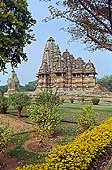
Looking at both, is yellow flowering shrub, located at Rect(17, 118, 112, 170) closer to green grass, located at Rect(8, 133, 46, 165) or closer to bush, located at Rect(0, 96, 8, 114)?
green grass, located at Rect(8, 133, 46, 165)

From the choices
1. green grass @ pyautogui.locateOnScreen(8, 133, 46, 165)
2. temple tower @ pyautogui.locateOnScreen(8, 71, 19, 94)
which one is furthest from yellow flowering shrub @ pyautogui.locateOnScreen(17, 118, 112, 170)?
temple tower @ pyautogui.locateOnScreen(8, 71, 19, 94)

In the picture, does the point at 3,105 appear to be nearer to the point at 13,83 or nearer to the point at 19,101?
the point at 19,101

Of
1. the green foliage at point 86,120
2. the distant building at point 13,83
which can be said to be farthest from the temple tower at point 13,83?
the green foliage at point 86,120

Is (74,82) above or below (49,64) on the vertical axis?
below

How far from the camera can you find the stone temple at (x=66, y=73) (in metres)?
30.1

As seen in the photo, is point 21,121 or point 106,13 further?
point 21,121

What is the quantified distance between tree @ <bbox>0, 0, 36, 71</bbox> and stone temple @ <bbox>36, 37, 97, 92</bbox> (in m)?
14.9

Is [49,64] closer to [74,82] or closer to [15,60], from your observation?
[74,82]

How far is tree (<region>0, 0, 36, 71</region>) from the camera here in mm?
12891

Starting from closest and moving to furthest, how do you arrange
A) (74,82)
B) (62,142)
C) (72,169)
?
(72,169) < (62,142) < (74,82)

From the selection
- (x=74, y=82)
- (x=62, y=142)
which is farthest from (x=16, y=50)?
(x=74, y=82)

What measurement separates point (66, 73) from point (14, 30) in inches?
686

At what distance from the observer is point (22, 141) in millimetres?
7883

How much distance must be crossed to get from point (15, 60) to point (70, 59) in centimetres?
1728
